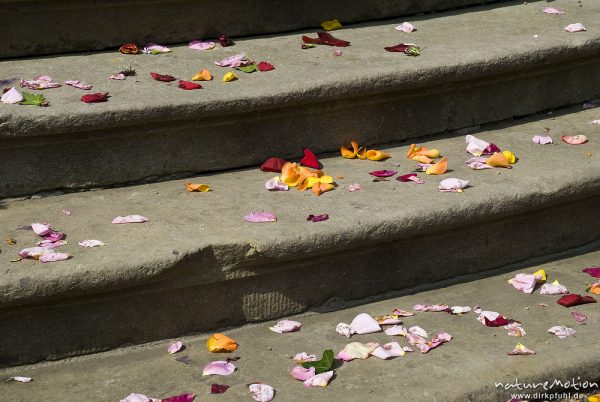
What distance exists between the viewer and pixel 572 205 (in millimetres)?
3561

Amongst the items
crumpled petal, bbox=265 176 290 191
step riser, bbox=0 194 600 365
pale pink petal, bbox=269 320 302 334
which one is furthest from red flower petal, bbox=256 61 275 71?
pale pink petal, bbox=269 320 302 334

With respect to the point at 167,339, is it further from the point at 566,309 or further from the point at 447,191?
the point at 566,309

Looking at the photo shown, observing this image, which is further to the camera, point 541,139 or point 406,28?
point 406,28

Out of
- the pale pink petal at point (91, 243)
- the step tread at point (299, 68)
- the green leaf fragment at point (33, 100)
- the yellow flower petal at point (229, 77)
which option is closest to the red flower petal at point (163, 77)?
the step tread at point (299, 68)

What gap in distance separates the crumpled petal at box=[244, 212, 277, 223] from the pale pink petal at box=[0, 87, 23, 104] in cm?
85

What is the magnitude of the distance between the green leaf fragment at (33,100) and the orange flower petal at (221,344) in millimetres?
951

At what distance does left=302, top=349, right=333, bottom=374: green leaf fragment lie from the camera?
2807 millimetres

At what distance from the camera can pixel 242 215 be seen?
310 centimetres

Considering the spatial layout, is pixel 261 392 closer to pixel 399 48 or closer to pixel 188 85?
pixel 188 85

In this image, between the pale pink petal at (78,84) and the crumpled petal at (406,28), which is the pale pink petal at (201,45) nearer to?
the pale pink petal at (78,84)

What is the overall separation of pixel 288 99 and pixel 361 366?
3.36ft

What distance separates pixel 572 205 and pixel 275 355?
1.32 meters

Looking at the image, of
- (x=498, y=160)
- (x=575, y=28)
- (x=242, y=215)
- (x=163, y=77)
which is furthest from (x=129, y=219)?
(x=575, y=28)

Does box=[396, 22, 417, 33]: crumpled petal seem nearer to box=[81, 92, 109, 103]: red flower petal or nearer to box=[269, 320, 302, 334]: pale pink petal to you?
box=[81, 92, 109, 103]: red flower petal
